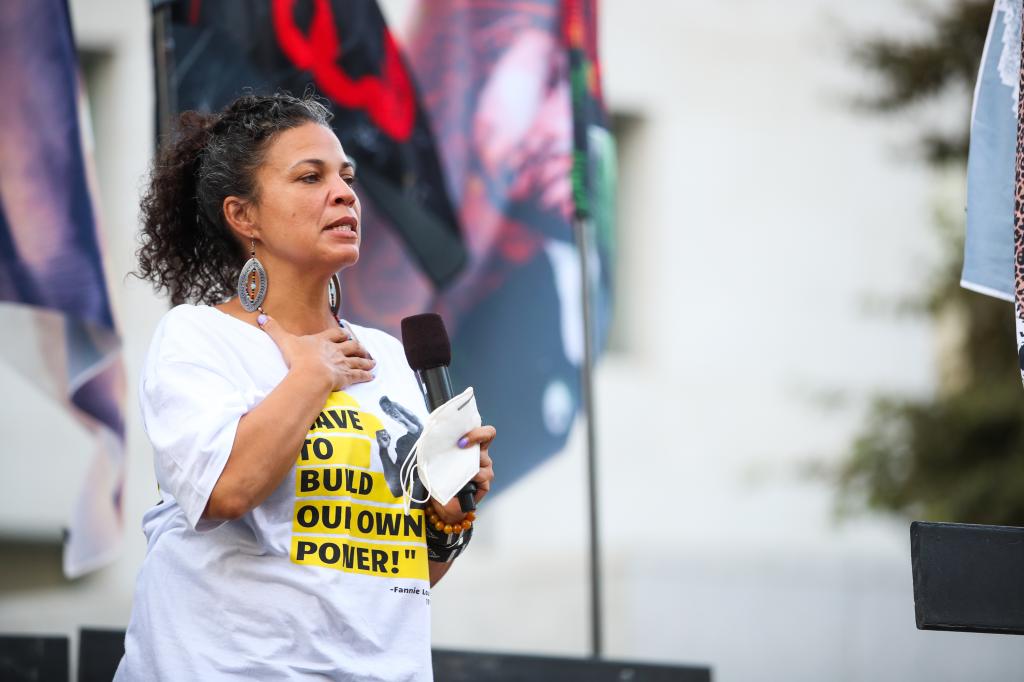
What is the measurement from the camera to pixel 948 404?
1009 cm

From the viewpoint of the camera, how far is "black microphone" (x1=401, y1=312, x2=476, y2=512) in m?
2.43

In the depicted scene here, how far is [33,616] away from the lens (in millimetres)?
5754

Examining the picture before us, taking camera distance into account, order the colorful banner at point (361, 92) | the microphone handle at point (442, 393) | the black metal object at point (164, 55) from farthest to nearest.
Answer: the colorful banner at point (361, 92) < the black metal object at point (164, 55) < the microphone handle at point (442, 393)

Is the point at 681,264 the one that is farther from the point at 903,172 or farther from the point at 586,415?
the point at 586,415

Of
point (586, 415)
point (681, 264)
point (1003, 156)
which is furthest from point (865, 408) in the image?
point (1003, 156)

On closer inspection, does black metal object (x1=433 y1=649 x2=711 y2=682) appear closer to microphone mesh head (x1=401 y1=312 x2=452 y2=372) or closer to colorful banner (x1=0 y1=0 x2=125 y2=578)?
colorful banner (x1=0 y1=0 x2=125 y2=578)

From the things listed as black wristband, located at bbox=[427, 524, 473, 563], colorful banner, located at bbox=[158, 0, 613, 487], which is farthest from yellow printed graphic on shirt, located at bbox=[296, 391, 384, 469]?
colorful banner, located at bbox=[158, 0, 613, 487]

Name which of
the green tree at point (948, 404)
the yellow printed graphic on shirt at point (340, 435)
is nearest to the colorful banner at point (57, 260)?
the yellow printed graphic on shirt at point (340, 435)

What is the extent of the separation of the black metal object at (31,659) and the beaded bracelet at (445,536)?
1396mm

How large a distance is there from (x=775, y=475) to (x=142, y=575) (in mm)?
9713

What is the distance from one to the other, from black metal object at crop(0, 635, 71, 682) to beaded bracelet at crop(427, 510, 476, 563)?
4.58ft

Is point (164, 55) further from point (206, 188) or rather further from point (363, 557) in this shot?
point (363, 557)

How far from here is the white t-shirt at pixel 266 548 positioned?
2256 millimetres

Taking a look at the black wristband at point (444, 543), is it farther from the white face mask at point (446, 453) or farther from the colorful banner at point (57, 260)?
the colorful banner at point (57, 260)
